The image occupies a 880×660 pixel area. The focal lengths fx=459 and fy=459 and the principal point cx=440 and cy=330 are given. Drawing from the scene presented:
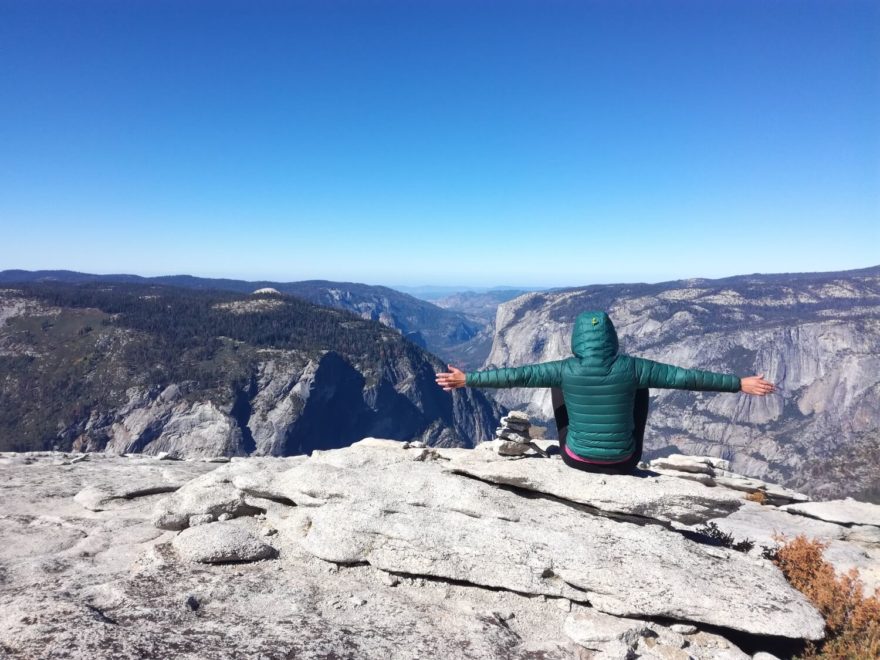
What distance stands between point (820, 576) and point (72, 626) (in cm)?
1517

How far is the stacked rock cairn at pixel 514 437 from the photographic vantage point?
16.0 m

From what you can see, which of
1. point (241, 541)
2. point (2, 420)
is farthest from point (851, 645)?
point (2, 420)

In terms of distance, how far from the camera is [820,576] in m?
10.3

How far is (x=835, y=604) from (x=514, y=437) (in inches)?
371

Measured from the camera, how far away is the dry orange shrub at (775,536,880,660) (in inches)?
341

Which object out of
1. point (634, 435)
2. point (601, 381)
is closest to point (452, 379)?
point (601, 381)

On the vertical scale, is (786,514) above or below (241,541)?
below

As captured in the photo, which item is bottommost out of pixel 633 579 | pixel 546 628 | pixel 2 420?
pixel 2 420

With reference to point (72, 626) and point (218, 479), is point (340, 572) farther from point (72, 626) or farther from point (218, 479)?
point (218, 479)

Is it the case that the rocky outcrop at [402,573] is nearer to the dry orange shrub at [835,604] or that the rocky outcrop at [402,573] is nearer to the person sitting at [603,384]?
the dry orange shrub at [835,604]

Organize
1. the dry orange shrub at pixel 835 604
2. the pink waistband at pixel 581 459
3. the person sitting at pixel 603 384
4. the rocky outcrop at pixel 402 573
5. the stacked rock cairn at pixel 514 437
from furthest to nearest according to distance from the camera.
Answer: the stacked rock cairn at pixel 514 437 → the pink waistband at pixel 581 459 → the person sitting at pixel 603 384 → the dry orange shrub at pixel 835 604 → the rocky outcrop at pixel 402 573

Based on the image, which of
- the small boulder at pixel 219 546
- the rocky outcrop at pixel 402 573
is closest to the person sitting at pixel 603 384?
the rocky outcrop at pixel 402 573

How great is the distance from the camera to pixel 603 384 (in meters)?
11.0

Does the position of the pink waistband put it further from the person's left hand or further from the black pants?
the person's left hand
